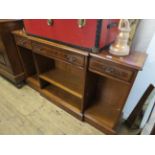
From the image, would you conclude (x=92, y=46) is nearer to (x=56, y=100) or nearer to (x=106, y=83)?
(x=106, y=83)

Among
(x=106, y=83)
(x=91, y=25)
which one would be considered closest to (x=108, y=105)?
(x=106, y=83)

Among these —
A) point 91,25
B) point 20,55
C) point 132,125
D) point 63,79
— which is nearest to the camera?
point 91,25

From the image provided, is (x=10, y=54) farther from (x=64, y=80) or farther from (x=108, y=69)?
(x=108, y=69)

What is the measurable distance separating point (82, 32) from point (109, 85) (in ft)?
2.05

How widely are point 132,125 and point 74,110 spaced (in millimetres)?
611

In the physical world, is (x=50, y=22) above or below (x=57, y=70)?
above

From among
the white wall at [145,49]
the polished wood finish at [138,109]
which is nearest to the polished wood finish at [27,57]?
the white wall at [145,49]

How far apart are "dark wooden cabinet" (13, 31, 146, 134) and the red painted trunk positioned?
0.19 feet

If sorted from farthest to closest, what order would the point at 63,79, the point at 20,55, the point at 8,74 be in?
the point at 8,74, the point at 20,55, the point at 63,79

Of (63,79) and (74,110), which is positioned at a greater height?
(63,79)

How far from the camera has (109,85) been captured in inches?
52.0

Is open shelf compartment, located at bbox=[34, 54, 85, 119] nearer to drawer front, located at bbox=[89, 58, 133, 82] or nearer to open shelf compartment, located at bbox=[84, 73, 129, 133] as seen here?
open shelf compartment, located at bbox=[84, 73, 129, 133]

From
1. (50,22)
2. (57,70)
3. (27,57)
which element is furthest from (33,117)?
(50,22)

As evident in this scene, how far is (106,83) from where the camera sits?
1.33m
